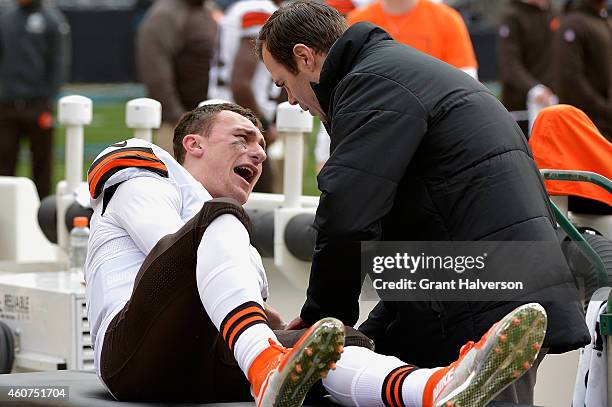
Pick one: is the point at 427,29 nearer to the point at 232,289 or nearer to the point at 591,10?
the point at 591,10

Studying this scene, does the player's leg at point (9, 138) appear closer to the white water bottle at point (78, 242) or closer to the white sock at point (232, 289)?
the white water bottle at point (78, 242)

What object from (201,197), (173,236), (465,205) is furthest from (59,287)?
(465,205)

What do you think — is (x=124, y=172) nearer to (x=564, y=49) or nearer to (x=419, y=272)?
(x=419, y=272)

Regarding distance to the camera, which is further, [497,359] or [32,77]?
[32,77]

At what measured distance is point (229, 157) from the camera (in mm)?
4277

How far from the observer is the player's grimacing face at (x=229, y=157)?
168 inches

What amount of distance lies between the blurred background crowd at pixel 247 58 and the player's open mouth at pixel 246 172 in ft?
10.3

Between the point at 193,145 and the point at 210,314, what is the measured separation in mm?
866

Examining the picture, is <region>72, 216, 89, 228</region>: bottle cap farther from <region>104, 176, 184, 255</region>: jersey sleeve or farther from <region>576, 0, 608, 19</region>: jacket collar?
<region>576, 0, 608, 19</region>: jacket collar

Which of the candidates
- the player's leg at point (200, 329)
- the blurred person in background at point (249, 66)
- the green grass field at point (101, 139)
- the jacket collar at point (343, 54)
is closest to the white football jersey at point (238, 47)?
the blurred person in background at point (249, 66)

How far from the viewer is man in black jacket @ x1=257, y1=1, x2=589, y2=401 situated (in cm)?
359

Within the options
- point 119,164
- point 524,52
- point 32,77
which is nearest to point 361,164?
point 119,164

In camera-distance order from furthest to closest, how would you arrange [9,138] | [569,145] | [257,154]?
[9,138]
[569,145]
[257,154]

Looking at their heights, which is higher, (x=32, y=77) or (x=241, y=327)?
(x=241, y=327)
